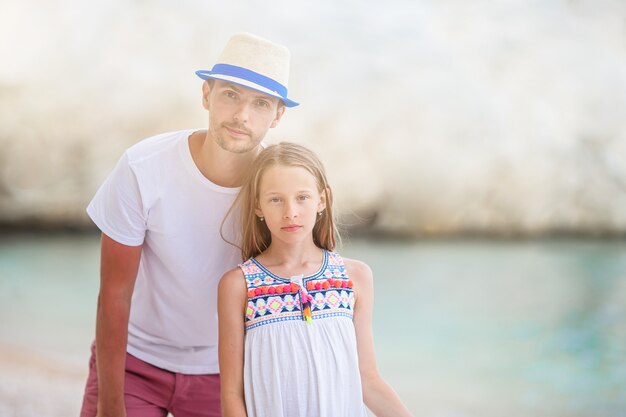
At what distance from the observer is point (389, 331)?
3.88 m

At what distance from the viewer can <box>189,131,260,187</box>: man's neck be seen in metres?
1.89

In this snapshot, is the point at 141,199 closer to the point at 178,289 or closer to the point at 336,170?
the point at 178,289

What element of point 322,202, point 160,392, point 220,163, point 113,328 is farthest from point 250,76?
point 160,392

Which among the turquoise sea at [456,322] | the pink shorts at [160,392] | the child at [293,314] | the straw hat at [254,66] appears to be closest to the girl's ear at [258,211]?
the child at [293,314]

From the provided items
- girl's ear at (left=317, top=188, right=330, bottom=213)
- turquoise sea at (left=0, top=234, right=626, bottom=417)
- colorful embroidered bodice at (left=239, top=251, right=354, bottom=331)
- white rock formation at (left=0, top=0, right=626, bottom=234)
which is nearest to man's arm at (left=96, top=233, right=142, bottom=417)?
colorful embroidered bodice at (left=239, top=251, right=354, bottom=331)

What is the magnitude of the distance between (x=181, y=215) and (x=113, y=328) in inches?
13.5

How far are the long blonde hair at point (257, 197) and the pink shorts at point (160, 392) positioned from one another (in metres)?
0.46

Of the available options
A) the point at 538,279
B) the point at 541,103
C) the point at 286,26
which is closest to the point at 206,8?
the point at 286,26

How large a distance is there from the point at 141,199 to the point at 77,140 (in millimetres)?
2132

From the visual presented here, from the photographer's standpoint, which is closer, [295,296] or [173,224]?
[295,296]

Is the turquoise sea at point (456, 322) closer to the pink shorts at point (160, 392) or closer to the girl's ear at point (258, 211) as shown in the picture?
the pink shorts at point (160, 392)

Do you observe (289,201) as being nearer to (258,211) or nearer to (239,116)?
(258,211)

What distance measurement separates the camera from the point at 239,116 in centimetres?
179

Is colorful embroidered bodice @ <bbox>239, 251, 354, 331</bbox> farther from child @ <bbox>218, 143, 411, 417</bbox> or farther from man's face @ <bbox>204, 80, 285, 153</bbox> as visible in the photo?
man's face @ <bbox>204, 80, 285, 153</bbox>
